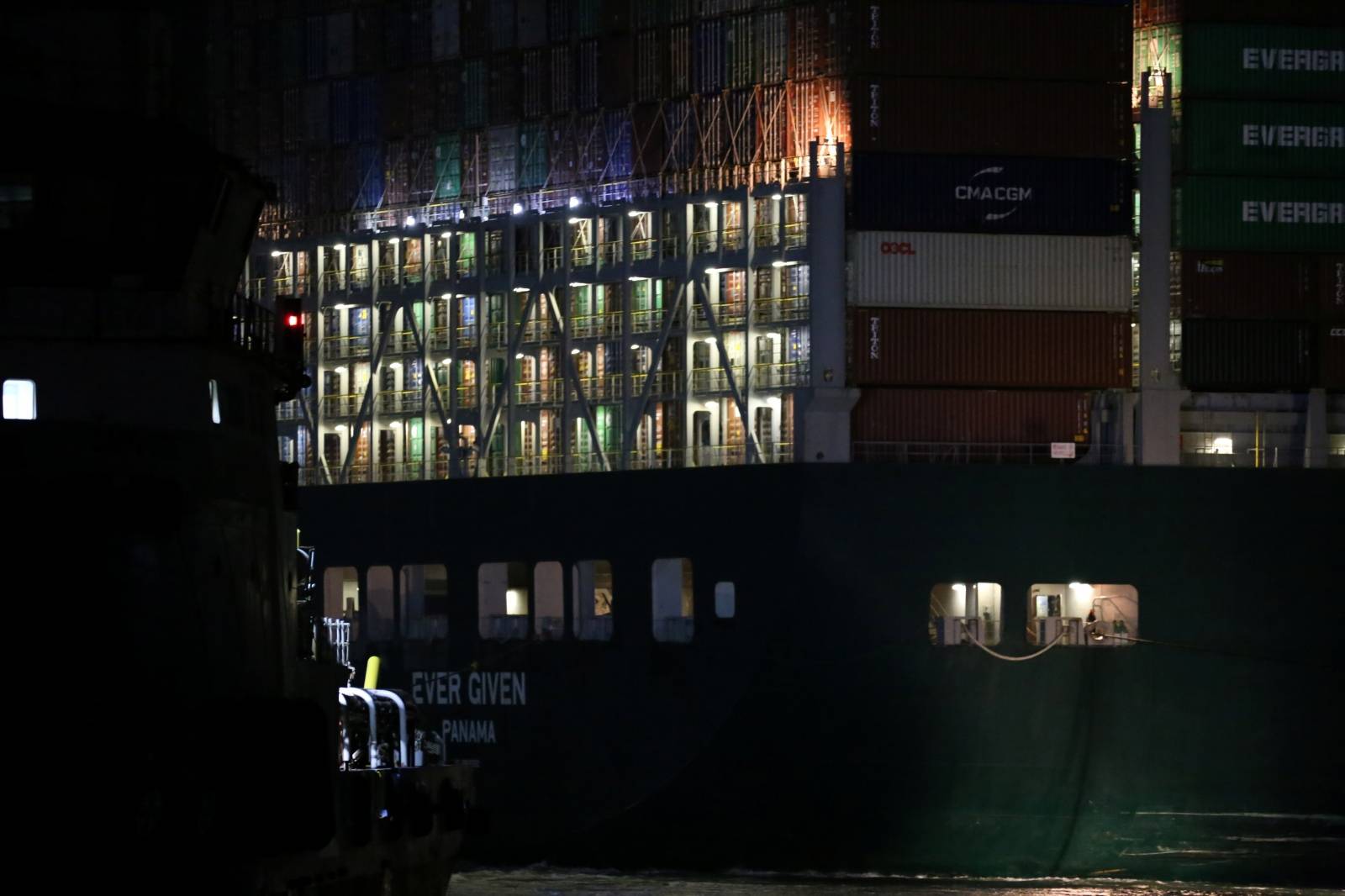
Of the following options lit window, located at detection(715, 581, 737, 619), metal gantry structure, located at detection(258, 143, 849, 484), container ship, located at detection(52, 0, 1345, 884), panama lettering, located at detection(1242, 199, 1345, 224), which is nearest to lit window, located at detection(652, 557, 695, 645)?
container ship, located at detection(52, 0, 1345, 884)

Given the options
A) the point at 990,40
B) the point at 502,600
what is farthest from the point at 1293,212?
the point at 502,600

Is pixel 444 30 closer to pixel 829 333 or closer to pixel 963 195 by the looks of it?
pixel 829 333

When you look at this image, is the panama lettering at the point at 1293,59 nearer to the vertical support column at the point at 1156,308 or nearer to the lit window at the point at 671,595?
the vertical support column at the point at 1156,308

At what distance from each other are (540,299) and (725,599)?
29.5 ft

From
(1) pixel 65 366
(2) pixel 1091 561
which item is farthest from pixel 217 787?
(2) pixel 1091 561

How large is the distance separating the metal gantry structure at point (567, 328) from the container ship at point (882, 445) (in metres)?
0.09

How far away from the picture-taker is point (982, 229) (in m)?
39.1

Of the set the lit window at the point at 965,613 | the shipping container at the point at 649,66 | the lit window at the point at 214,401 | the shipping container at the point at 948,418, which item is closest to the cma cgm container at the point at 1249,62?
the shipping container at the point at 948,418

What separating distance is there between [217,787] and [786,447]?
62.7 feet

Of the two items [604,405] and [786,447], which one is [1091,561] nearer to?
[786,447]

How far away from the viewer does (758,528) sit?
37875mm

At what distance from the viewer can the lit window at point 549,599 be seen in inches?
1602

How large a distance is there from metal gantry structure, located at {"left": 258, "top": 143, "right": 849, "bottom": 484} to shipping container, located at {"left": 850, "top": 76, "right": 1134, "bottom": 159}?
1083 millimetres

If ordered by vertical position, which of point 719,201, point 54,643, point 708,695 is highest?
point 719,201
